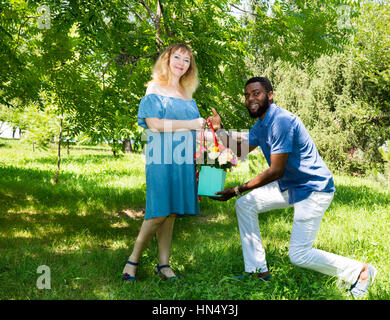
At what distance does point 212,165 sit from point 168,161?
0.42 metres

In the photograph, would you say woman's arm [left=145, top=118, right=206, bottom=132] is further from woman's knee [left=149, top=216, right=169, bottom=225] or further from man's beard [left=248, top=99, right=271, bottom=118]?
woman's knee [left=149, top=216, right=169, bottom=225]

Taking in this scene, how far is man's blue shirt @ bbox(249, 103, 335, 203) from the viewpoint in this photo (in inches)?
120

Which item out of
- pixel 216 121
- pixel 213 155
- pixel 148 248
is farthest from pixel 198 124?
pixel 148 248

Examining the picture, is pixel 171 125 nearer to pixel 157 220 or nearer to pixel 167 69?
pixel 167 69

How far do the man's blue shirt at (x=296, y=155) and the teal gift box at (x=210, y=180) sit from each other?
56cm

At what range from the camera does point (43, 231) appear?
537 cm

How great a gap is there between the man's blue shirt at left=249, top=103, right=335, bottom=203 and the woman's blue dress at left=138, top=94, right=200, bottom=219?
81 centimetres

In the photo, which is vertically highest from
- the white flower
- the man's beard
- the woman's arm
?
the man's beard

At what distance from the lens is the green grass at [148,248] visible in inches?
128

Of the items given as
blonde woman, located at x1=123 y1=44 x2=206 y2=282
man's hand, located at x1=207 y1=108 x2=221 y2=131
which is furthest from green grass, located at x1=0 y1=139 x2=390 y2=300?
man's hand, located at x1=207 y1=108 x2=221 y2=131

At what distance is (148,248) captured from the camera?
15.3 ft
